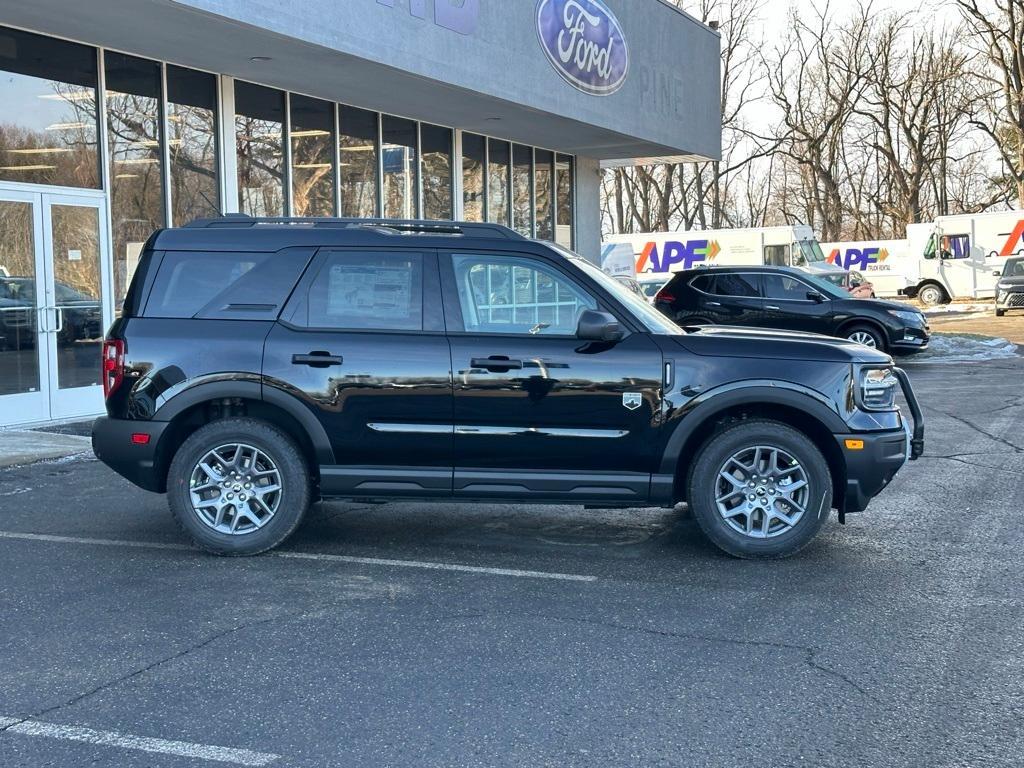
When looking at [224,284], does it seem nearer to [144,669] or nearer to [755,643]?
[144,669]

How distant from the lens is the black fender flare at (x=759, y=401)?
251 inches

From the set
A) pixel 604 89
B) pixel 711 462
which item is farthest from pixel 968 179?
pixel 711 462

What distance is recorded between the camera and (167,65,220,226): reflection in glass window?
13570 millimetres

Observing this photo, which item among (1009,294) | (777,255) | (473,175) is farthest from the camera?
(777,255)

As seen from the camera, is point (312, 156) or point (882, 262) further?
point (882, 262)

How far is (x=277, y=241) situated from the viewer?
6.72 metres

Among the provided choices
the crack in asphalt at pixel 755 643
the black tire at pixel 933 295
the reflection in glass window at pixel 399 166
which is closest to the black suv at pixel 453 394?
the crack in asphalt at pixel 755 643

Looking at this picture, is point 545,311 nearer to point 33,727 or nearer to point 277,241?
point 277,241

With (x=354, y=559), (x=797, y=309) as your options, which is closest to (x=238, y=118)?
(x=354, y=559)

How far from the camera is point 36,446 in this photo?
34.8ft

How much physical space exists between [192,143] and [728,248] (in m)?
25.3

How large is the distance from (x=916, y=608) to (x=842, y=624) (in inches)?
19.2

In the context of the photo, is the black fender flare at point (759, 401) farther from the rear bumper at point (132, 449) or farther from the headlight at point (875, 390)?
the rear bumper at point (132, 449)

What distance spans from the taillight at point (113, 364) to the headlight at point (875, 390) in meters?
4.28
